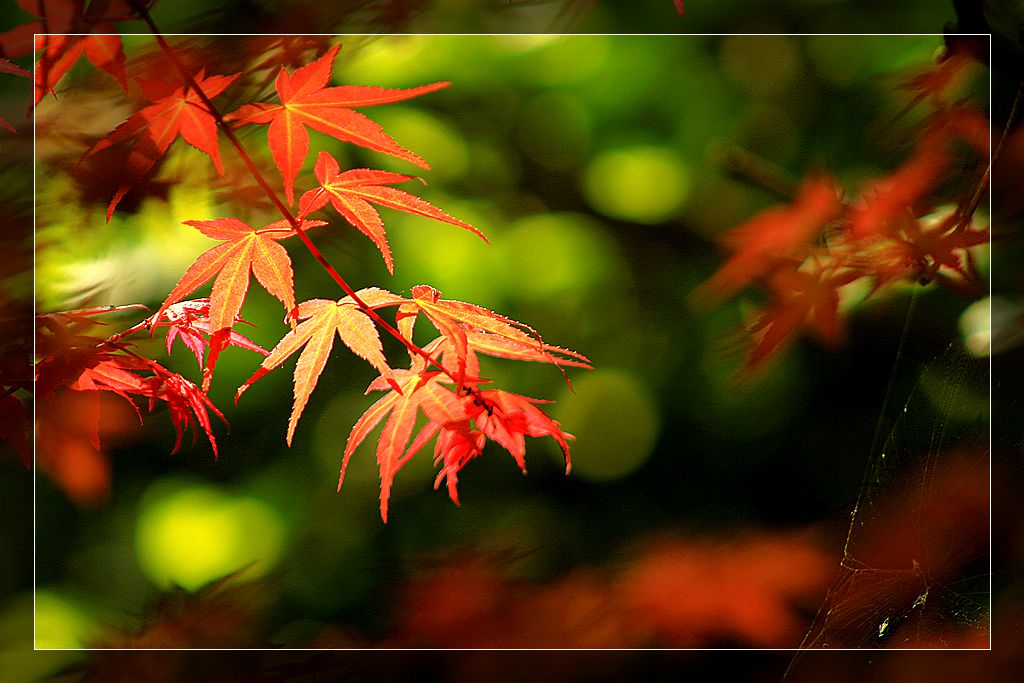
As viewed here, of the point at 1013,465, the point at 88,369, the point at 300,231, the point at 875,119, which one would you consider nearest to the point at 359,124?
the point at 300,231

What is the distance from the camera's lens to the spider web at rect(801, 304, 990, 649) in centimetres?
92

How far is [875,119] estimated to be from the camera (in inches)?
39.3

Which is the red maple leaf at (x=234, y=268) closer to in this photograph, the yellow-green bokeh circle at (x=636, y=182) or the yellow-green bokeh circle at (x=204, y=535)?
the yellow-green bokeh circle at (x=204, y=535)

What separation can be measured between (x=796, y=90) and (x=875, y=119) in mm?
109

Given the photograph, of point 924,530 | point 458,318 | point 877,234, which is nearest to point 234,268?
point 458,318

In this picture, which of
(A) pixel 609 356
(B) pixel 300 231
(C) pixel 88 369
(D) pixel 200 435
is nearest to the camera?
(B) pixel 300 231

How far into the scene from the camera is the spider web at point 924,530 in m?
0.92

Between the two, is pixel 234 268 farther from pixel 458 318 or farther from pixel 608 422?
pixel 608 422

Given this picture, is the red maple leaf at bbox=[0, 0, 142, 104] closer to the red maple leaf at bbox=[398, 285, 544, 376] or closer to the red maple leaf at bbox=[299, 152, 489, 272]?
the red maple leaf at bbox=[299, 152, 489, 272]

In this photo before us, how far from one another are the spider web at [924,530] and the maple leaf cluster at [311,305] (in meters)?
0.46

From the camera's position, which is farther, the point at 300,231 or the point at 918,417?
the point at 918,417

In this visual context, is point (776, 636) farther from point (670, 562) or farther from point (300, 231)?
point (300, 231)

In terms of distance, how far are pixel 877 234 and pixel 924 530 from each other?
1.23 feet

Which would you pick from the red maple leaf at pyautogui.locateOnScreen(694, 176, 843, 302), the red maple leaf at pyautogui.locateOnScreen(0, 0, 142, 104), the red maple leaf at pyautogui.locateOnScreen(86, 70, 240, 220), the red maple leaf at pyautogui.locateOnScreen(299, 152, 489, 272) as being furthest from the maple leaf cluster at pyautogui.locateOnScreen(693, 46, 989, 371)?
the red maple leaf at pyautogui.locateOnScreen(0, 0, 142, 104)
